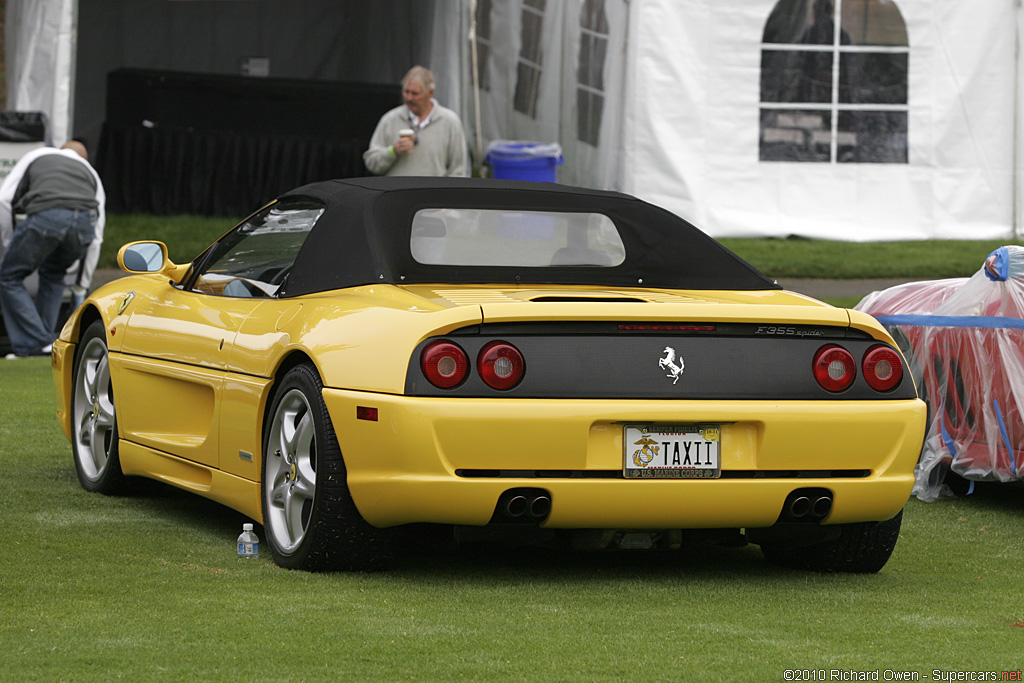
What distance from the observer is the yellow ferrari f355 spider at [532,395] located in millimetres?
4320

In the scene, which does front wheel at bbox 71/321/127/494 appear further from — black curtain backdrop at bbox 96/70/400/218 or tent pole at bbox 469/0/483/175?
tent pole at bbox 469/0/483/175

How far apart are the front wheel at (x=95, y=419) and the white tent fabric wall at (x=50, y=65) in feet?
29.4

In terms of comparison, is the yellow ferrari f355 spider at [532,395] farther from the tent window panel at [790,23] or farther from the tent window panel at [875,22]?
the tent window panel at [875,22]

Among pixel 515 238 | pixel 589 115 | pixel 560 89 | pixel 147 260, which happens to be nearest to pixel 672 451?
pixel 515 238

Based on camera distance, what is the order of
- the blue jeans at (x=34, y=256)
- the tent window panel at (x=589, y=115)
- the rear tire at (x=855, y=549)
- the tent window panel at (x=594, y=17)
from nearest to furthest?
the rear tire at (x=855, y=549)
the blue jeans at (x=34, y=256)
the tent window panel at (x=594, y=17)
the tent window panel at (x=589, y=115)

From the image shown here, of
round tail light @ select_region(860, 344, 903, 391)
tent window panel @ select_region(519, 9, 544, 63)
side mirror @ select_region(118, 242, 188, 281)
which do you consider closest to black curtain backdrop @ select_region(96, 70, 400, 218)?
tent window panel @ select_region(519, 9, 544, 63)

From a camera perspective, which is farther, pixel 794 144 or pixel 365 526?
pixel 794 144

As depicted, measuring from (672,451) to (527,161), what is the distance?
1219 centimetres

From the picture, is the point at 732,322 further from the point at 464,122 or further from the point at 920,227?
the point at 464,122

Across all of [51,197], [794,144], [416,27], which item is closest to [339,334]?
[51,197]

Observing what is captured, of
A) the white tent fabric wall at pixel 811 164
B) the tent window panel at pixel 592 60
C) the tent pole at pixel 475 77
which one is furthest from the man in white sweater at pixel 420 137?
the tent pole at pixel 475 77

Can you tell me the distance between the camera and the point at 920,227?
1560 centimetres

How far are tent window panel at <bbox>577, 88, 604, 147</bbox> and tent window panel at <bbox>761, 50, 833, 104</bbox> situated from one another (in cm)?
171

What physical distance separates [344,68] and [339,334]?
20.8 meters
